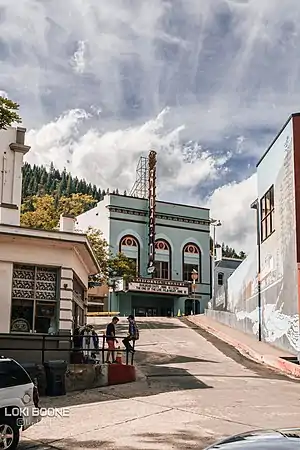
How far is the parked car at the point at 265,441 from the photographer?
4164 mm

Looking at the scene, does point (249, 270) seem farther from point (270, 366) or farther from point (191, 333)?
point (270, 366)

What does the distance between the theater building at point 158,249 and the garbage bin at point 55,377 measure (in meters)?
33.5

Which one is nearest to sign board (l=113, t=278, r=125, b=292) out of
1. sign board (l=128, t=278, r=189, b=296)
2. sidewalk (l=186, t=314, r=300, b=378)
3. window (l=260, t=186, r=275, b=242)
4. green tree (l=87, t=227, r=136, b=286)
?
sign board (l=128, t=278, r=189, b=296)

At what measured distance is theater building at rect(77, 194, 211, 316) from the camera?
165ft

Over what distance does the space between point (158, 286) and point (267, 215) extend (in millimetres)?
24290

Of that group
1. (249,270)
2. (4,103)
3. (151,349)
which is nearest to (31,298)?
(4,103)

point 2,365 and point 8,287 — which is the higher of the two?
point 8,287

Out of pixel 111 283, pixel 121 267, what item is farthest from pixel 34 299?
pixel 111 283

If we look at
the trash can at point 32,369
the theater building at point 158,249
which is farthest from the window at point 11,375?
the theater building at point 158,249

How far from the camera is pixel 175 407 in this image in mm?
→ 12641

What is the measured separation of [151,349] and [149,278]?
25.5m

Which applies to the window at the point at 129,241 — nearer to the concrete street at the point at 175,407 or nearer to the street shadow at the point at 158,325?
the street shadow at the point at 158,325

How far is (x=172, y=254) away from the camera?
5309 centimetres

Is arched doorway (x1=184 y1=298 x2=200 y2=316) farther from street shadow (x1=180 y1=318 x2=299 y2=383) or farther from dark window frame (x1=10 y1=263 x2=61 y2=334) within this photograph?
dark window frame (x1=10 y1=263 x2=61 y2=334)
